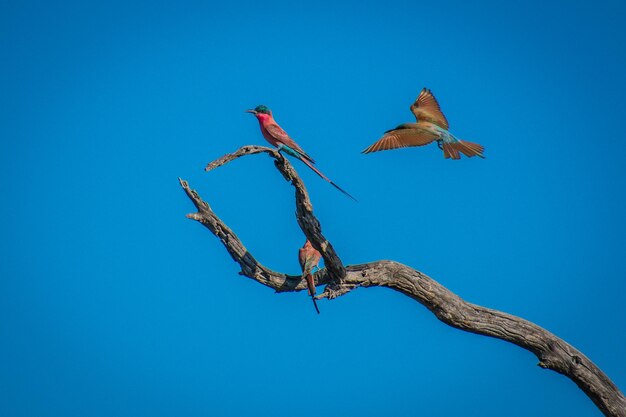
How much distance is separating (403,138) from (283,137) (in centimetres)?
134

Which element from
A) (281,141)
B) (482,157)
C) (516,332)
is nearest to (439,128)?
(482,157)

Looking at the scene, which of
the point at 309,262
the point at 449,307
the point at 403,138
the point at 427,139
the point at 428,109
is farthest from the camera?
the point at 428,109

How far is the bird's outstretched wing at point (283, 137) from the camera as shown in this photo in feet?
24.2

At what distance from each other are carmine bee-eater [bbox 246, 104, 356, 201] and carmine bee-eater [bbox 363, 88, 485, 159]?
0.77m

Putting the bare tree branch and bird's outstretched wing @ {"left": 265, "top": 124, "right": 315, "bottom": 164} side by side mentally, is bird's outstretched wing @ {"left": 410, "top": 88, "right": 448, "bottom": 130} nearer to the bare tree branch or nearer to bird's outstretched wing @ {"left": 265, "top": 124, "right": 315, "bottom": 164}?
bird's outstretched wing @ {"left": 265, "top": 124, "right": 315, "bottom": 164}

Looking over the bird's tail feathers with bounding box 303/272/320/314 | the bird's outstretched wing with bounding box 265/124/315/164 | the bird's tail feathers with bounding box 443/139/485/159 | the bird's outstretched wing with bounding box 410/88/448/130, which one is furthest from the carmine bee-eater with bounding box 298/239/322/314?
the bird's outstretched wing with bounding box 410/88/448/130

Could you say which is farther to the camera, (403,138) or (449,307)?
(403,138)

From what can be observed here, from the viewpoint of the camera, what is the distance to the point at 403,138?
25.9 ft

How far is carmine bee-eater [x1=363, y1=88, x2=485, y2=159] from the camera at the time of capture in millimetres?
7727

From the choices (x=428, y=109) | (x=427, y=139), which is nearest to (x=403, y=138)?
(x=427, y=139)

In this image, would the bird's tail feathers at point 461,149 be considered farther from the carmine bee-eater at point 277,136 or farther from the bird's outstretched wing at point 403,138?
the carmine bee-eater at point 277,136

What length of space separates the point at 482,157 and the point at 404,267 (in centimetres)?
160

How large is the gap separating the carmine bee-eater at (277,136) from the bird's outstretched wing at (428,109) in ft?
5.82

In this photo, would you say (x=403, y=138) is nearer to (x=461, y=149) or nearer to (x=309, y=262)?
(x=461, y=149)
